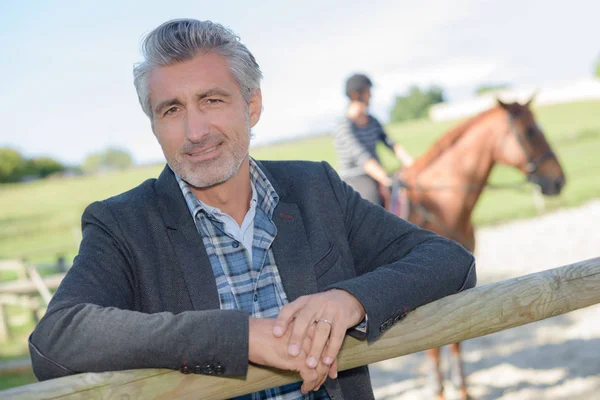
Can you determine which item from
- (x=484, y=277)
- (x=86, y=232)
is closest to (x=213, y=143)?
(x=86, y=232)

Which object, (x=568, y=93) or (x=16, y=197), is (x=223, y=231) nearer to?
(x=16, y=197)

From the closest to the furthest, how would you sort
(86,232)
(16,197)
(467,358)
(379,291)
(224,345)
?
(224,345) < (379,291) < (86,232) < (467,358) < (16,197)

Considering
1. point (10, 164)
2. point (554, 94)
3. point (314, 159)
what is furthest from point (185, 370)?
point (10, 164)

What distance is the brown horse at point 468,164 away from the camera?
5.58m

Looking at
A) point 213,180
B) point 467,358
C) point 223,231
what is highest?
point 213,180

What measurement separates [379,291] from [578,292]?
483mm

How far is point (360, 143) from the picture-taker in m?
5.80

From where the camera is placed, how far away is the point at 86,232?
1.49m

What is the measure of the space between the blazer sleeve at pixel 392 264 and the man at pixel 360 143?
390 cm

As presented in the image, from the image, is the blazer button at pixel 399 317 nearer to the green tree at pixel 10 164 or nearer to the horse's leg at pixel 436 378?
the horse's leg at pixel 436 378

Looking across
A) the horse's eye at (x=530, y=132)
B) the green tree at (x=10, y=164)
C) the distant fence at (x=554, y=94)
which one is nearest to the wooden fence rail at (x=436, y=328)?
the horse's eye at (x=530, y=132)

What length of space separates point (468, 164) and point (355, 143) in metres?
1.08

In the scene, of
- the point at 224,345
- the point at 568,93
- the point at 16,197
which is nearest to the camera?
the point at 224,345

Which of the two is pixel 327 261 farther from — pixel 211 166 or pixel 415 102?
pixel 415 102
